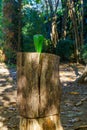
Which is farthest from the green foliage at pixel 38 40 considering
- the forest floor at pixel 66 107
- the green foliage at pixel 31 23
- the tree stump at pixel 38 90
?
the green foliage at pixel 31 23

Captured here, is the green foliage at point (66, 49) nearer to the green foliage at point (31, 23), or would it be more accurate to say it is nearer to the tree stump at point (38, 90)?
the green foliage at point (31, 23)

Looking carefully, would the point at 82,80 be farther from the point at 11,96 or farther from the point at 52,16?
the point at 52,16

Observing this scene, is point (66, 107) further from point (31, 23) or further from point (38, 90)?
point (31, 23)

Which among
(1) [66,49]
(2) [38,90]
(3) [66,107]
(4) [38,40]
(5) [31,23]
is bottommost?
(3) [66,107]

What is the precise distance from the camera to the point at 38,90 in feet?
8.90

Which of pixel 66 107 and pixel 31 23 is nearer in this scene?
pixel 66 107

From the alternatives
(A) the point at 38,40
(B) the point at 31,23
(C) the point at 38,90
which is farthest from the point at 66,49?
(A) the point at 38,40

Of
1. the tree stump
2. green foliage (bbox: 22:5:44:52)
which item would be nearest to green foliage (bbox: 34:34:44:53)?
the tree stump

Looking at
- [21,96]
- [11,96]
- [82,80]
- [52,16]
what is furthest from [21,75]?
[52,16]

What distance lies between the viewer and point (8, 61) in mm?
14031

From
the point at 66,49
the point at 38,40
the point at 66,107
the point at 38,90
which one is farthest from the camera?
the point at 66,49

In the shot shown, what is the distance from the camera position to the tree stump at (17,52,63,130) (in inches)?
105

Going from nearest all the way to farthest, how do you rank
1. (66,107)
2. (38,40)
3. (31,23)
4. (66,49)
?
(38,40)
(66,107)
(66,49)
(31,23)

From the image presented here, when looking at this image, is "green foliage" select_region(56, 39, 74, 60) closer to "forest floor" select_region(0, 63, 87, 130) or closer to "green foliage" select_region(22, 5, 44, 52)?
"green foliage" select_region(22, 5, 44, 52)
